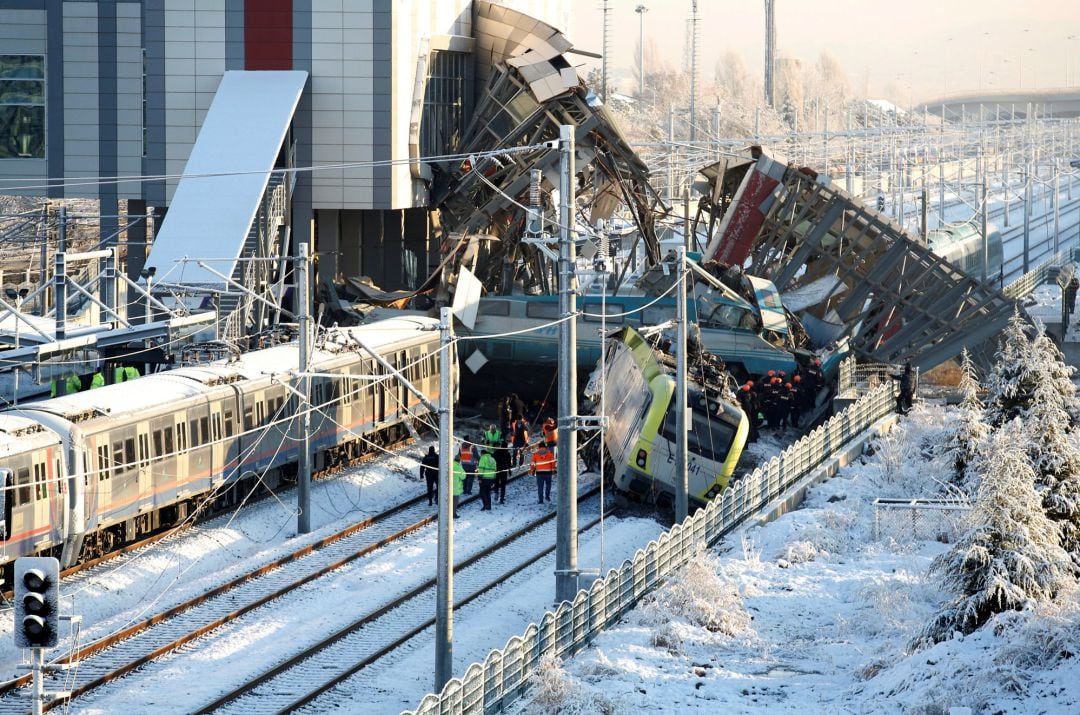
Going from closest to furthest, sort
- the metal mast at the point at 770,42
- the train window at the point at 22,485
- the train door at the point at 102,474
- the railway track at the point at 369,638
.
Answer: the railway track at the point at 369,638 < the train window at the point at 22,485 < the train door at the point at 102,474 < the metal mast at the point at 770,42

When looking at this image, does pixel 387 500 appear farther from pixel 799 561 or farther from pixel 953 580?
pixel 953 580

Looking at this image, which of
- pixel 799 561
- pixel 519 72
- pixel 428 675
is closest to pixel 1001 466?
pixel 799 561

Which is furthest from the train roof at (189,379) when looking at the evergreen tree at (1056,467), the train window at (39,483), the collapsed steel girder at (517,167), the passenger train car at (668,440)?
the collapsed steel girder at (517,167)

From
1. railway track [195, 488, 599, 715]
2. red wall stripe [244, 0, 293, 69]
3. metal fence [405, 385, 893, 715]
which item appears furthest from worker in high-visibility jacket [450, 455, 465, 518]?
red wall stripe [244, 0, 293, 69]

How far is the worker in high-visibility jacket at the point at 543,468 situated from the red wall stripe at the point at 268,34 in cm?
2120

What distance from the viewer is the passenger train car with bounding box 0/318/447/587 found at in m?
24.9

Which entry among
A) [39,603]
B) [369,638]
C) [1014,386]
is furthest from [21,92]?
[39,603]

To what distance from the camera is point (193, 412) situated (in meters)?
29.9

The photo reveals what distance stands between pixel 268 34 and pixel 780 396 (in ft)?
65.0

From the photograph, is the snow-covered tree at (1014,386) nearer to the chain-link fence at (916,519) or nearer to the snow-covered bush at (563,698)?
the chain-link fence at (916,519)

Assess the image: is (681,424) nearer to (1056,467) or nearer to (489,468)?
(489,468)

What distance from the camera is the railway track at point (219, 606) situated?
70.9 ft

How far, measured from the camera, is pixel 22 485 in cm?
2438

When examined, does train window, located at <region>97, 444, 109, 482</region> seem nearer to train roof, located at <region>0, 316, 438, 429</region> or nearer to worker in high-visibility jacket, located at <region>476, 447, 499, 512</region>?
train roof, located at <region>0, 316, 438, 429</region>
